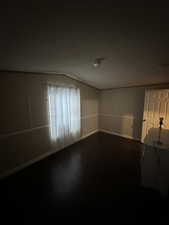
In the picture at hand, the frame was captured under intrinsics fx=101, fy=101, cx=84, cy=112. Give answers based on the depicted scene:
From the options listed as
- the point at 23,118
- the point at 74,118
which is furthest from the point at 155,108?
the point at 23,118

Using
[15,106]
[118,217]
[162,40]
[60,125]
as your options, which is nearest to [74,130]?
[60,125]

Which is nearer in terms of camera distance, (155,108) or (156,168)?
(156,168)

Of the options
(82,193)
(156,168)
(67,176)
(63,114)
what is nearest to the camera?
(156,168)

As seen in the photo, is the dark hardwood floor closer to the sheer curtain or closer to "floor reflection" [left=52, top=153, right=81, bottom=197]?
"floor reflection" [left=52, top=153, right=81, bottom=197]

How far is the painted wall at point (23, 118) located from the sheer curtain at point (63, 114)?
7.1 inches

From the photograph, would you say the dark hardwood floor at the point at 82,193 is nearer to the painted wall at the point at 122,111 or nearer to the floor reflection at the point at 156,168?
the floor reflection at the point at 156,168

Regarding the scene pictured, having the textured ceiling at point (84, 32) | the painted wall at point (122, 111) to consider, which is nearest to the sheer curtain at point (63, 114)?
the textured ceiling at point (84, 32)

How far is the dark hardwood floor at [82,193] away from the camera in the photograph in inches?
56.0

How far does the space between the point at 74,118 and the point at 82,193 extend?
87.2 inches

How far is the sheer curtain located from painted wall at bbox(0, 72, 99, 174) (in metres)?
0.18

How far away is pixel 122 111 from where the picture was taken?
13.9ft

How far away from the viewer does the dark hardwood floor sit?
4.67ft

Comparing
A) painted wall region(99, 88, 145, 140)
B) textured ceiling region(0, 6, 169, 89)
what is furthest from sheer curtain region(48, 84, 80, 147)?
painted wall region(99, 88, 145, 140)

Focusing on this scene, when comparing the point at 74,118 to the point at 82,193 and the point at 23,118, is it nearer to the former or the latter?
the point at 23,118
